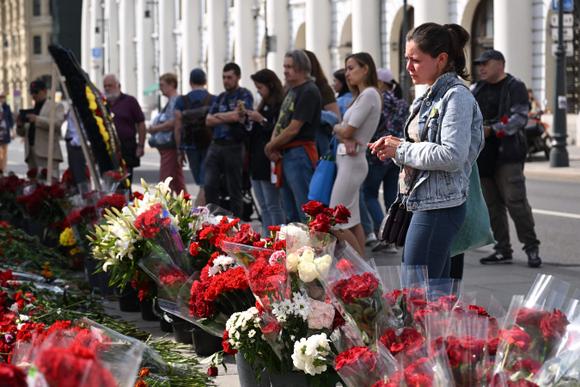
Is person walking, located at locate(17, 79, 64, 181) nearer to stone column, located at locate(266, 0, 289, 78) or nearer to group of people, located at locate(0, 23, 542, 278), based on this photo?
group of people, located at locate(0, 23, 542, 278)

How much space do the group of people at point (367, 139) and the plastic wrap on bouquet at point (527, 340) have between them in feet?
4.93

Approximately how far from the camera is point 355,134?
33.4ft

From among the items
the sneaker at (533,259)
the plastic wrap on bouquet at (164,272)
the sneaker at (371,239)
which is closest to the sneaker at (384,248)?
the sneaker at (371,239)

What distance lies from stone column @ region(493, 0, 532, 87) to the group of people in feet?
68.3

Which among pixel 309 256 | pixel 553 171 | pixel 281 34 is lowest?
pixel 553 171

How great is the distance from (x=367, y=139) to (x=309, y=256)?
16.2 feet

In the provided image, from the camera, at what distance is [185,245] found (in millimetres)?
7617

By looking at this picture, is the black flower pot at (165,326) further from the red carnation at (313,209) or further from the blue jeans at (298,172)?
the blue jeans at (298,172)

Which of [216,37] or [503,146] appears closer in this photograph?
[503,146]

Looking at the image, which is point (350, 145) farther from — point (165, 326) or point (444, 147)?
point (444, 147)

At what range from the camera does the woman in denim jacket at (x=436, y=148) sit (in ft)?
19.3

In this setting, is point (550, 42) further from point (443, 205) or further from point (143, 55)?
point (143, 55)

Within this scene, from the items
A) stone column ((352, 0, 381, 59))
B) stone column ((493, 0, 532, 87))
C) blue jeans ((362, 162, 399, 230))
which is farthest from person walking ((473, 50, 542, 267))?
stone column ((352, 0, 381, 59))

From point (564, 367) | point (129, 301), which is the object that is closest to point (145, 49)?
point (129, 301)
